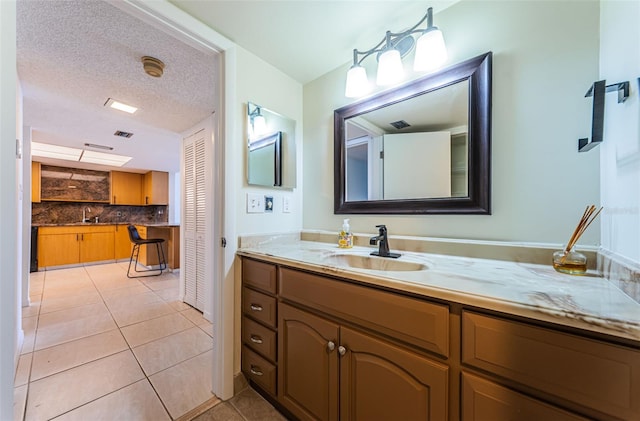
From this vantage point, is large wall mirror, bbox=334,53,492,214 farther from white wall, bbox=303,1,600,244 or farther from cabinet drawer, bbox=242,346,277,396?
cabinet drawer, bbox=242,346,277,396

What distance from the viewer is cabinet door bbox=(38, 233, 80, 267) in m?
4.17

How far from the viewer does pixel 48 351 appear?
70.4 inches

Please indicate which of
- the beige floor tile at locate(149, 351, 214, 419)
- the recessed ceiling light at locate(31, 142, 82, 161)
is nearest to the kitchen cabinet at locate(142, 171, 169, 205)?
the recessed ceiling light at locate(31, 142, 82, 161)

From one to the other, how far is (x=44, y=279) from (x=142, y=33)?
457 cm

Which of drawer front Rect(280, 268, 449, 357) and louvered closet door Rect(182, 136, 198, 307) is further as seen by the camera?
louvered closet door Rect(182, 136, 198, 307)

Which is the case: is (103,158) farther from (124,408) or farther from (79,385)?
(124,408)

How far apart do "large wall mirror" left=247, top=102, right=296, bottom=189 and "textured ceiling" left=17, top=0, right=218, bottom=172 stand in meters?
0.43

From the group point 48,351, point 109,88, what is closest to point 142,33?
point 109,88

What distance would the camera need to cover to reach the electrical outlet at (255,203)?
1507mm

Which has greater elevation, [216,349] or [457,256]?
[457,256]

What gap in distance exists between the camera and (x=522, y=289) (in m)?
0.67

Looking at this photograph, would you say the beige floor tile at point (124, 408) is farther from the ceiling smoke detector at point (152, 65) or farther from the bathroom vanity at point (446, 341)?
the ceiling smoke detector at point (152, 65)

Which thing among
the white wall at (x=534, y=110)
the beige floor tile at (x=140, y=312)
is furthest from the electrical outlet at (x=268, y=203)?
the beige floor tile at (x=140, y=312)

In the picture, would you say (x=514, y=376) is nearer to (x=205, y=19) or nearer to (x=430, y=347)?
(x=430, y=347)
